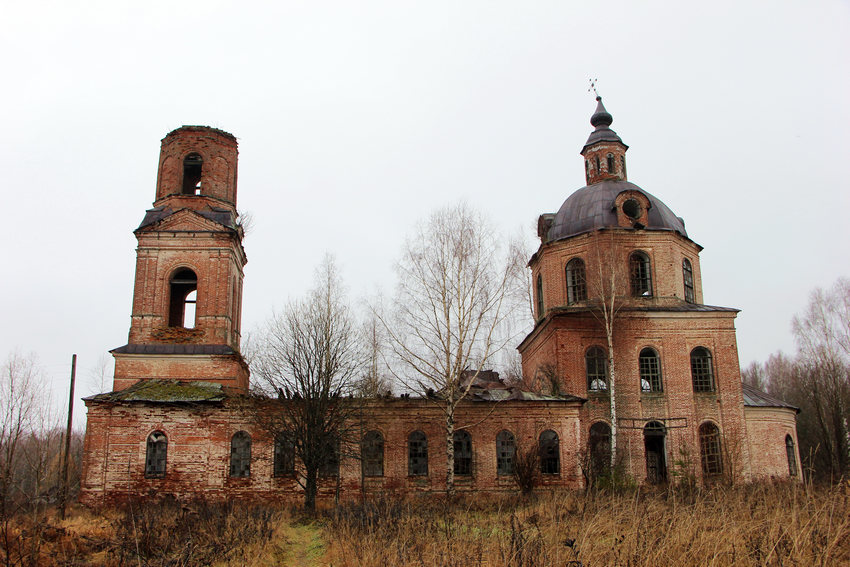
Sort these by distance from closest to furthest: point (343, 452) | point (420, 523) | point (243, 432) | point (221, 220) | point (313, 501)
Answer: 1. point (420, 523)
2. point (313, 501)
3. point (343, 452)
4. point (243, 432)
5. point (221, 220)

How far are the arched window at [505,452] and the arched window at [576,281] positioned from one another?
717 centimetres

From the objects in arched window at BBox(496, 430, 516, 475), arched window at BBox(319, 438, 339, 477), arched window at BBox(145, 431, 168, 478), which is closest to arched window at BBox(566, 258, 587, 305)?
arched window at BBox(496, 430, 516, 475)

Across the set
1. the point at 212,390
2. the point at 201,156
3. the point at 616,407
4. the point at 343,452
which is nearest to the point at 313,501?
the point at 343,452

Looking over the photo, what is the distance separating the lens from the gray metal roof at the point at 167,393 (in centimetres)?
2064

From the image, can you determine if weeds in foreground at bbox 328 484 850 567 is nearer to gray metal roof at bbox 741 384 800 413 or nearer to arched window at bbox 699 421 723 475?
arched window at bbox 699 421 723 475

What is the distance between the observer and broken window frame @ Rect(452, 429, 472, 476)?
21.8 m

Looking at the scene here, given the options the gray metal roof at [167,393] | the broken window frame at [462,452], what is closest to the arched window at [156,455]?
the gray metal roof at [167,393]

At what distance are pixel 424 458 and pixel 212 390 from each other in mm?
6992

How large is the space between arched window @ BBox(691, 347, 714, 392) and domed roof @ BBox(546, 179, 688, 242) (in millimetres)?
4922

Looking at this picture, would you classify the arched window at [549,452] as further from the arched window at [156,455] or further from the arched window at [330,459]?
the arched window at [156,455]

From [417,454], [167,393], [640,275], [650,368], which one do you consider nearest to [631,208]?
[640,275]

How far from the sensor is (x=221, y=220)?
23.7 m

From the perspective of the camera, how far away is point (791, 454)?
25.8 metres

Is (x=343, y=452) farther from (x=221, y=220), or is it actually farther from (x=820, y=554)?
(x=820, y=554)
